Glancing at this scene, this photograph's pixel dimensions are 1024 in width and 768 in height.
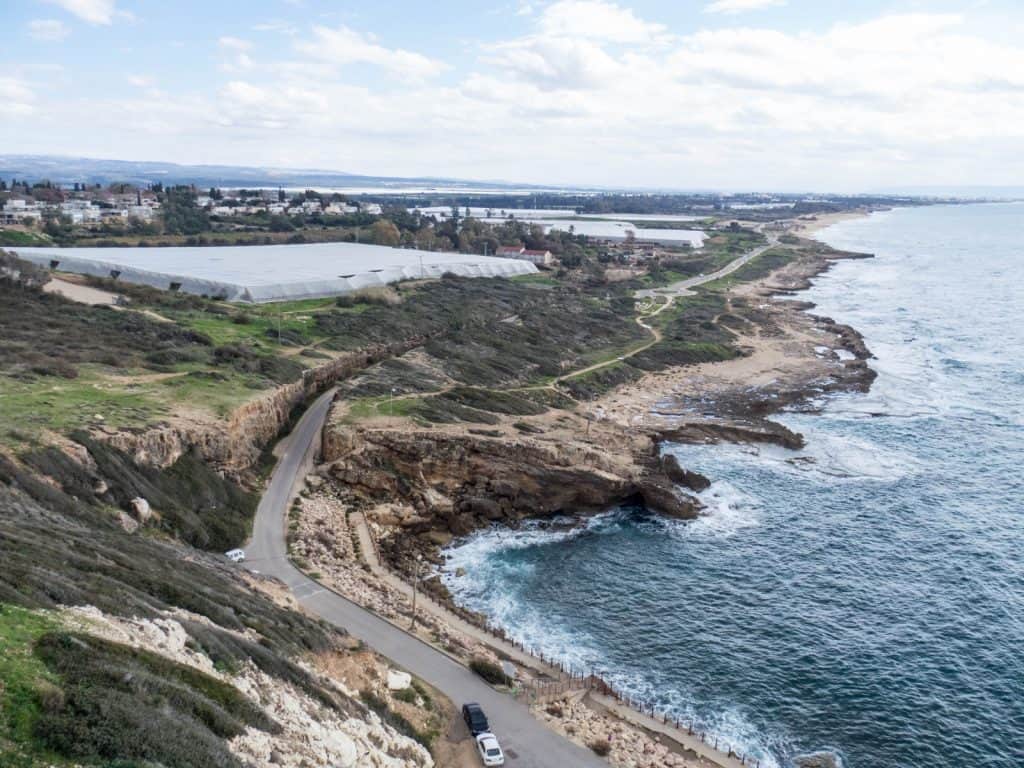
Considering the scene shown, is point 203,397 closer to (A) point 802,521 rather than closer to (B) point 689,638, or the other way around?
(B) point 689,638

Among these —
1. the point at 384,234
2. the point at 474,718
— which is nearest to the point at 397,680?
the point at 474,718

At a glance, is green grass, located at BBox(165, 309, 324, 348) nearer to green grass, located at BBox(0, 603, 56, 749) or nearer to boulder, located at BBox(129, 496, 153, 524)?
boulder, located at BBox(129, 496, 153, 524)

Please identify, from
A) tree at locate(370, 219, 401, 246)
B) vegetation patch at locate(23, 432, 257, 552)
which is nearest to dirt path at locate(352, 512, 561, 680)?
vegetation patch at locate(23, 432, 257, 552)

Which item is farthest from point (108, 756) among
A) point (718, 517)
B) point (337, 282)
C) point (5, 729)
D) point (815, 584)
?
point (337, 282)

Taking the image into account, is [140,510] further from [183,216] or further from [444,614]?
[183,216]

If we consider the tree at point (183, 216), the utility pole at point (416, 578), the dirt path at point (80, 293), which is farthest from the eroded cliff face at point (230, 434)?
the tree at point (183, 216)
